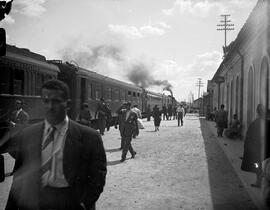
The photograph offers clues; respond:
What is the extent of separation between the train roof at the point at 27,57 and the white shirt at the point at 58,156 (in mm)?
9489

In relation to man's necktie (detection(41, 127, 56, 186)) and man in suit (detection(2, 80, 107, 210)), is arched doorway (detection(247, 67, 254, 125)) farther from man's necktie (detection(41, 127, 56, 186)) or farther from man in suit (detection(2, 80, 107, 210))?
man's necktie (detection(41, 127, 56, 186))

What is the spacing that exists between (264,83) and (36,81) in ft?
26.4

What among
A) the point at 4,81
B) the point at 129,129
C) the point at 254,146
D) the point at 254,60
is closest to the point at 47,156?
the point at 254,146

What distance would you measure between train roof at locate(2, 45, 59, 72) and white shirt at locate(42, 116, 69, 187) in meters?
9.49

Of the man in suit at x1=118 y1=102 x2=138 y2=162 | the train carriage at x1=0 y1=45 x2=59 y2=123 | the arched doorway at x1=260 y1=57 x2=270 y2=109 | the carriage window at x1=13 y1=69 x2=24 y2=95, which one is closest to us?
the man in suit at x1=118 y1=102 x2=138 y2=162

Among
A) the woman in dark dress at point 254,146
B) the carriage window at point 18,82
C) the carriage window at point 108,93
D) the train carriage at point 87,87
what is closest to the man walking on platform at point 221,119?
the train carriage at point 87,87

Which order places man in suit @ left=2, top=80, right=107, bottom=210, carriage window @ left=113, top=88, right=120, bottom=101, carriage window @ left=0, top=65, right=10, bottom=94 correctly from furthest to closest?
carriage window @ left=113, top=88, right=120, bottom=101
carriage window @ left=0, top=65, right=10, bottom=94
man in suit @ left=2, top=80, right=107, bottom=210

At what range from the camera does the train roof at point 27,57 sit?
12.0 meters

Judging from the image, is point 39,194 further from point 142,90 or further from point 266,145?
point 142,90

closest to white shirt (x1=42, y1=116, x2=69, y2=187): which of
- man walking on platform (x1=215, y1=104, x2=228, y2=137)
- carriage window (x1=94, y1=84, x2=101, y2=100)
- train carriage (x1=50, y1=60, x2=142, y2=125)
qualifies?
train carriage (x1=50, y1=60, x2=142, y2=125)

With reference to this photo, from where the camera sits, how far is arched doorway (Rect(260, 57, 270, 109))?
37.7 feet

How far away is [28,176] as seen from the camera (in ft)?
8.12

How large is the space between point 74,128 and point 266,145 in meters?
4.38

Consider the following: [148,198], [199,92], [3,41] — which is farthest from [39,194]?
[199,92]
